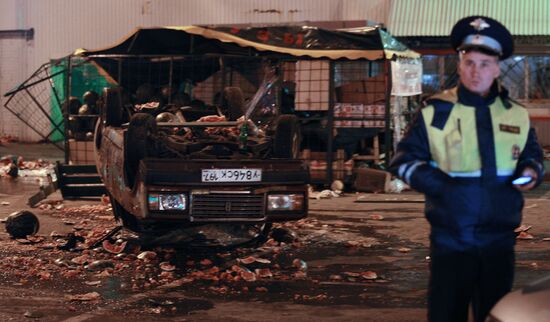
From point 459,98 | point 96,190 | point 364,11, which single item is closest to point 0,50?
point 364,11

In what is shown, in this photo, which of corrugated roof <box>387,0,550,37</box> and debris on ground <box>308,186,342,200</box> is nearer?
debris on ground <box>308,186,342,200</box>

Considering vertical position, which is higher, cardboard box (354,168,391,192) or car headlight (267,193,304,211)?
car headlight (267,193,304,211)

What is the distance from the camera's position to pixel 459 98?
409 centimetres

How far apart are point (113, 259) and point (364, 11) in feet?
45.1

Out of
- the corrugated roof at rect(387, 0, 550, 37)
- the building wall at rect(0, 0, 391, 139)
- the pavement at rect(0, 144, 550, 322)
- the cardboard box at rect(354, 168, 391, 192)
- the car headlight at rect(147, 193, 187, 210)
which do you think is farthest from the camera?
the building wall at rect(0, 0, 391, 139)

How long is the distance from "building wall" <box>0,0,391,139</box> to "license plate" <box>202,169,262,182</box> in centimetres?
1259

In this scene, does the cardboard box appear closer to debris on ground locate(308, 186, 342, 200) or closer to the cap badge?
debris on ground locate(308, 186, 342, 200)

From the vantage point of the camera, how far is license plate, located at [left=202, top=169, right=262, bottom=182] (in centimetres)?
863

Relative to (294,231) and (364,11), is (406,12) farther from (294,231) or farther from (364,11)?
(294,231)

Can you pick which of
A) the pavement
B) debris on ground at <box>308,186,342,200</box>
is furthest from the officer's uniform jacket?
debris on ground at <box>308,186,342,200</box>

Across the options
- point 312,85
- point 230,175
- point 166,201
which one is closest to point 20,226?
point 166,201

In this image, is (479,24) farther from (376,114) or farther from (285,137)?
(376,114)

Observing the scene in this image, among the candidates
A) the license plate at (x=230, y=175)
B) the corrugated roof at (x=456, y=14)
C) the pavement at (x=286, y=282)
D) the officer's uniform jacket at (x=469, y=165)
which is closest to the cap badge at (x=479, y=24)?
the officer's uniform jacket at (x=469, y=165)

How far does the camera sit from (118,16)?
2430 cm
